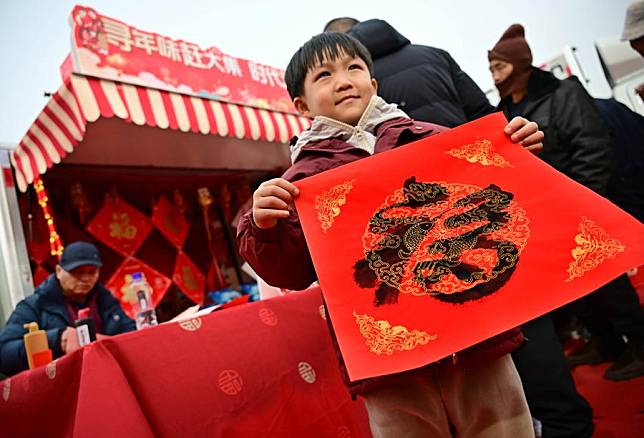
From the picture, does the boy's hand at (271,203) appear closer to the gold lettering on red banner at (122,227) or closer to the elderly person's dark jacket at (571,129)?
the elderly person's dark jacket at (571,129)

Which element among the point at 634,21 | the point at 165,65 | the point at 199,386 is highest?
the point at 165,65

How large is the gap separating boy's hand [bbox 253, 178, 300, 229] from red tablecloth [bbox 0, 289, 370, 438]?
56 centimetres

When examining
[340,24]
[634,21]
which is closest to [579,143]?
[634,21]

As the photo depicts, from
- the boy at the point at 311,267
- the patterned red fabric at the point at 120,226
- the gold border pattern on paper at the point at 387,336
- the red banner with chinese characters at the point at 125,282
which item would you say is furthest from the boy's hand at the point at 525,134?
the patterned red fabric at the point at 120,226

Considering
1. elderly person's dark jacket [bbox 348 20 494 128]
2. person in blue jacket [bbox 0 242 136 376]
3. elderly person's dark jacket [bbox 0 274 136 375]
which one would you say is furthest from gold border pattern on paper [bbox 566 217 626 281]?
person in blue jacket [bbox 0 242 136 376]

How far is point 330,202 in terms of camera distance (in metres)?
1.05

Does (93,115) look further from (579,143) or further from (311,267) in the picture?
(579,143)

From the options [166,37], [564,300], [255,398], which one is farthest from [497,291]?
[166,37]

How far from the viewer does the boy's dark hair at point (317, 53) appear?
1.26 m

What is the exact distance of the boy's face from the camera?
3.93 ft

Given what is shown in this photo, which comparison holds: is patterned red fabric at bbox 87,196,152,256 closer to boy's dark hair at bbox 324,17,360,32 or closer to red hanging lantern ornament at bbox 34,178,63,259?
red hanging lantern ornament at bbox 34,178,63,259

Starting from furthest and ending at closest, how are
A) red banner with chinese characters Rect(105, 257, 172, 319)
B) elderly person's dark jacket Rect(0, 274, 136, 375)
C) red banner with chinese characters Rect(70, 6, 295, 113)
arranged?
red banner with chinese characters Rect(105, 257, 172, 319) → red banner with chinese characters Rect(70, 6, 295, 113) → elderly person's dark jacket Rect(0, 274, 136, 375)

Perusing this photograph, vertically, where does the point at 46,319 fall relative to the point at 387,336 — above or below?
above

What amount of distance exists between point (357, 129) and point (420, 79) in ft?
2.59
